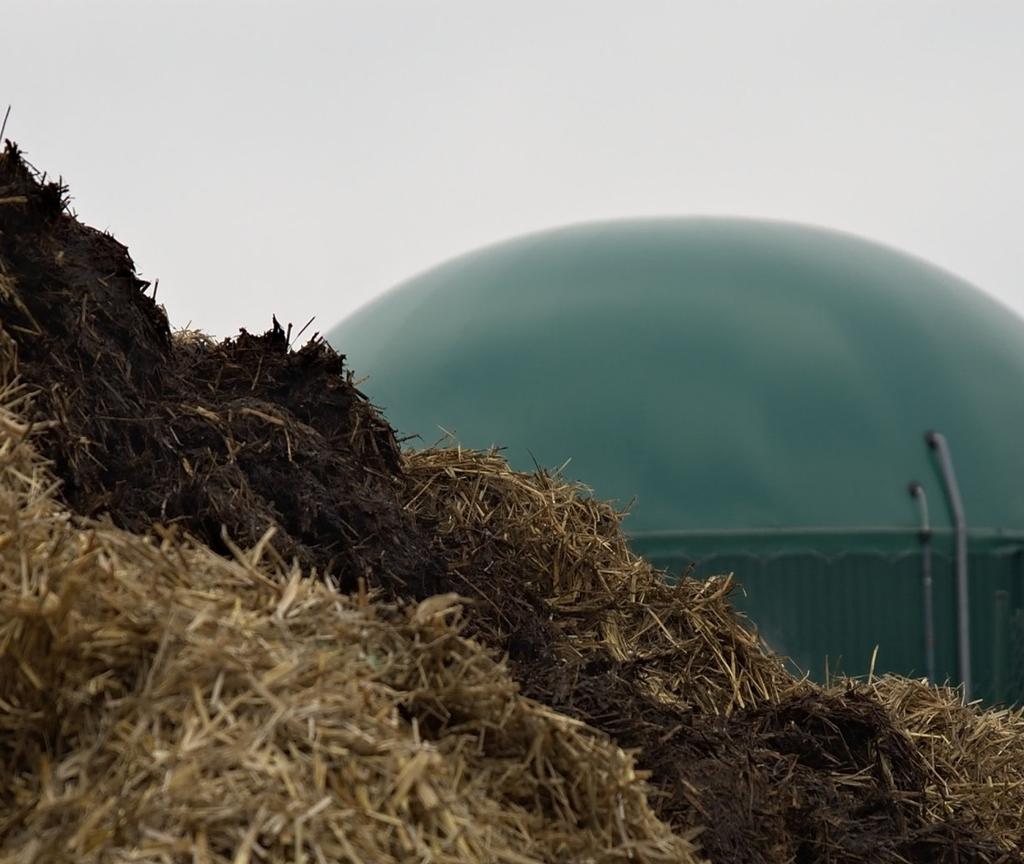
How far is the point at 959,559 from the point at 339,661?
1251 cm

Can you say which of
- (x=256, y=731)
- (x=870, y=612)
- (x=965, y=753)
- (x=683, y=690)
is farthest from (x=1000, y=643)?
(x=256, y=731)

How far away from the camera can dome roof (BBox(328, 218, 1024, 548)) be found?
46.8ft

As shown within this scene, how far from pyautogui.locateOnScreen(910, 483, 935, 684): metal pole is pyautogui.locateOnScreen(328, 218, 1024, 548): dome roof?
0.14 meters

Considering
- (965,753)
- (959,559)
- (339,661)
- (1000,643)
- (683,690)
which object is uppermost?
(339,661)

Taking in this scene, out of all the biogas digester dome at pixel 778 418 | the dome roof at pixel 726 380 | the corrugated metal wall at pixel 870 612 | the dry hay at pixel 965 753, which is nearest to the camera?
the dry hay at pixel 965 753

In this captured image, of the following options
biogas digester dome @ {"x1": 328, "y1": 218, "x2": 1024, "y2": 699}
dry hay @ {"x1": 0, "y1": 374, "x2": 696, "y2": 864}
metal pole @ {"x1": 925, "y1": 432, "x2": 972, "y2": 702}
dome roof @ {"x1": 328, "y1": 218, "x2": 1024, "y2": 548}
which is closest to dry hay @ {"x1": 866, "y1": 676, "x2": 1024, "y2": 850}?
dry hay @ {"x1": 0, "y1": 374, "x2": 696, "y2": 864}

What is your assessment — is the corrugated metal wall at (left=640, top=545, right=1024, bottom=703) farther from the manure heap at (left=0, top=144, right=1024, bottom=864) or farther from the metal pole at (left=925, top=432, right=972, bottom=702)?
the manure heap at (left=0, top=144, right=1024, bottom=864)

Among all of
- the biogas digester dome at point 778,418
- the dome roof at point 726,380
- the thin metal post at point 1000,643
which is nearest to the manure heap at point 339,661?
the biogas digester dome at point 778,418

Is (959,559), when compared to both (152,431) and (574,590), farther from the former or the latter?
(152,431)

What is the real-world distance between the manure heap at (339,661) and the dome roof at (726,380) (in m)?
8.18

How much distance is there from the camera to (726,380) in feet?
48.3

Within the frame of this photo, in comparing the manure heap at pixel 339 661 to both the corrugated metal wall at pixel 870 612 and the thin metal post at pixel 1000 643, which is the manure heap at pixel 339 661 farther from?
the thin metal post at pixel 1000 643

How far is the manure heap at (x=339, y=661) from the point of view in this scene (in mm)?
2611

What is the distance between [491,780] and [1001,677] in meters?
12.6
